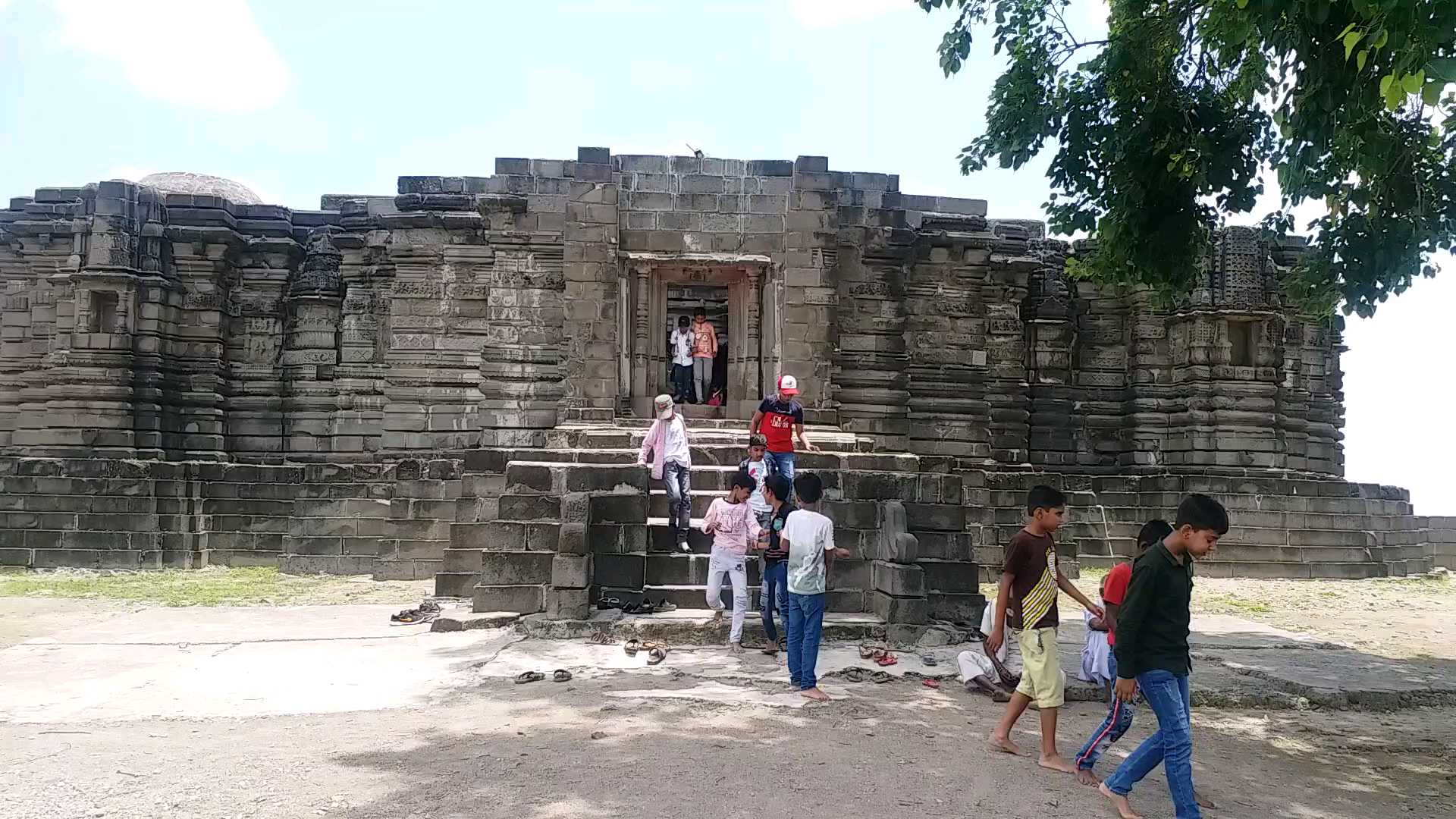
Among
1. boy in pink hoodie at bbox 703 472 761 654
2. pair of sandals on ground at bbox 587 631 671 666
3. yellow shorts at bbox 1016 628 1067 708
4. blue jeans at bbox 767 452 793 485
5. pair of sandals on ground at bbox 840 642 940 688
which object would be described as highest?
blue jeans at bbox 767 452 793 485

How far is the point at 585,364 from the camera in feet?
43.8

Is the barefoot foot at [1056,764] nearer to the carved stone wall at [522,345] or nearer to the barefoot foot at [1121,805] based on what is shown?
the barefoot foot at [1121,805]

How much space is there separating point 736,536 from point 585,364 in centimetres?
562

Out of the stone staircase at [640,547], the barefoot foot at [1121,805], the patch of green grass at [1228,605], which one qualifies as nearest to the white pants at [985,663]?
the stone staircase at [640,547]

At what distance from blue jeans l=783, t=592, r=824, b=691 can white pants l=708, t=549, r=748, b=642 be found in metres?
1.12

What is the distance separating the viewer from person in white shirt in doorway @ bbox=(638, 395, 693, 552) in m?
10.0

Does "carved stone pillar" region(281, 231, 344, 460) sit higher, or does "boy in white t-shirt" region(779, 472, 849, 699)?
"carved stone pillar" region(281, 231, 344, 460)

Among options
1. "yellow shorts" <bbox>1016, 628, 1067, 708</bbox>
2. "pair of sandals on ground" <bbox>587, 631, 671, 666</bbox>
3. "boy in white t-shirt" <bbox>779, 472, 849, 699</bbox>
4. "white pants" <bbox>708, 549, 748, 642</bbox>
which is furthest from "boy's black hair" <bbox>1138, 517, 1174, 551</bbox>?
"pair of sandals on ground" <bbox>587, 631, 671, 666</bbox>

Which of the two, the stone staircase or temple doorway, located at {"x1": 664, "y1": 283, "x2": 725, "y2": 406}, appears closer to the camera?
the stone staircase

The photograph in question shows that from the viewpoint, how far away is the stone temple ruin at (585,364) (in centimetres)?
1374

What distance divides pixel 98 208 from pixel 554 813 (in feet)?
53.8

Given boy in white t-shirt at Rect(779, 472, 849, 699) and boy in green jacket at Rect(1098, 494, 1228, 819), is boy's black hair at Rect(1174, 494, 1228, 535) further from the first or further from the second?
boy in white t-shirt at Rect(779, 472, 849, 699)

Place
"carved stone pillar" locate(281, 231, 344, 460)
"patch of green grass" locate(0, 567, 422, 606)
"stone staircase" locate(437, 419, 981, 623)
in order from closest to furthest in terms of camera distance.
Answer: "stone staircase" locate(437, 419, 981, 623) → "patch of green grass" locate(0, 567, 422, 606) → "carved stone pillar" locate(281, 231, 344, 460)

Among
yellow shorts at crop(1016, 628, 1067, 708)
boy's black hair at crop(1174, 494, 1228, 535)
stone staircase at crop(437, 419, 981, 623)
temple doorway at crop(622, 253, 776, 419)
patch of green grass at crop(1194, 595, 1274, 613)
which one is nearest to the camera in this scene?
boy's black hair at crop(1174, 494, 1228, 535)
